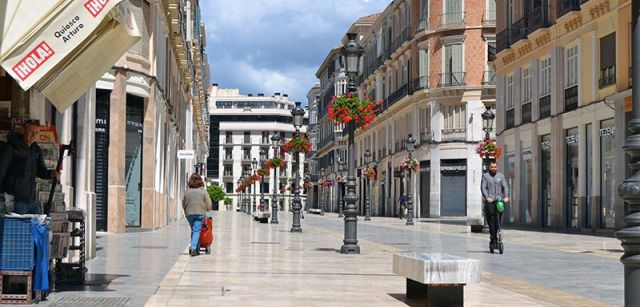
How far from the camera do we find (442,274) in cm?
1003

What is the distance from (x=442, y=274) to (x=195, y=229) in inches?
378

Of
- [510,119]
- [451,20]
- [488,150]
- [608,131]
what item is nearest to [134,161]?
[488,150]

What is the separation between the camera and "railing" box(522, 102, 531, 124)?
144ft

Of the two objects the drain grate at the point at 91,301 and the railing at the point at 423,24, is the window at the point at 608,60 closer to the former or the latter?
the drain grate at the point at 91,301

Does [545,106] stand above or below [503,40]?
below

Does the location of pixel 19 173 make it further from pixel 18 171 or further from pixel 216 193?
pixel 216 193

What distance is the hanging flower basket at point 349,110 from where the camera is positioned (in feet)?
80.9

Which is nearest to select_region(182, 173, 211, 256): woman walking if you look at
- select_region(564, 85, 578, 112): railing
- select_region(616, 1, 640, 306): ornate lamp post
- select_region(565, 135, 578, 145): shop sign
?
select_region(616, 1, 640, 306): ornate lamp post

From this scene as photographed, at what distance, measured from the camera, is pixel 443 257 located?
10477 millimetres

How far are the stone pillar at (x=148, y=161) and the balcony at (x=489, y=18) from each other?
118ft

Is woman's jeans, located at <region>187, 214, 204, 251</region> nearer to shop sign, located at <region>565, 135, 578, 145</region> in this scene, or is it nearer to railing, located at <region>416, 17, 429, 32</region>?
shop sign, located at <region>565, 135, 578, 145</region>

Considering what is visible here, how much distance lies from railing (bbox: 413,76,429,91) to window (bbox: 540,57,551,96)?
964 inches

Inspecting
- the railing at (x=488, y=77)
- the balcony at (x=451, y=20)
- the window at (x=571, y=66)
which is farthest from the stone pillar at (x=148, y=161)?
the balcony at (x=451, y=20)

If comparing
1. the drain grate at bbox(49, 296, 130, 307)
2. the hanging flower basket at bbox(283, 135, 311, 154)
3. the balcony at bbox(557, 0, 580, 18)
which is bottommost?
the drain grate at bbox(49, 296, 130, 307)
